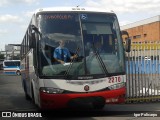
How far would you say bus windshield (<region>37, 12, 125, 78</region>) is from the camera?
1036 cm

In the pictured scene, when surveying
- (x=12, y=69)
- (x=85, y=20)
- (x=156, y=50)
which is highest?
(x=85, y=20)

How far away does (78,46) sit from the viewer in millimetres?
10531

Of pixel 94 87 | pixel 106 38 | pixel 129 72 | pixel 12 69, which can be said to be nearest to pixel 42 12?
pixel 106 38

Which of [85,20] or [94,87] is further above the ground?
[85,20]

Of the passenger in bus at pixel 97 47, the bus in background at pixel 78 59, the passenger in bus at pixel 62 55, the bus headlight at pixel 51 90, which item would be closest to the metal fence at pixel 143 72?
the bus in background at pixel 78 59

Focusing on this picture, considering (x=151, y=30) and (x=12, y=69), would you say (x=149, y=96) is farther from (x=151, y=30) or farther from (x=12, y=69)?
(x=151, y=30)

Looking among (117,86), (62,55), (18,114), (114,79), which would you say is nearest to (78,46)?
(62,55)

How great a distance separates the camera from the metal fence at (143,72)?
14156mm

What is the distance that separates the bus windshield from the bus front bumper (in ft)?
1.89

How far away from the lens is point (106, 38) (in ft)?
35.7

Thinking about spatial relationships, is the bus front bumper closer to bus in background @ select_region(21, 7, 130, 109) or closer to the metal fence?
bus in background @ select_region(21, 7, 130, 109)

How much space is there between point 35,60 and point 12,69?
43391mm

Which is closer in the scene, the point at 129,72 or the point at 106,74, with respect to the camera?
the point at 106,74

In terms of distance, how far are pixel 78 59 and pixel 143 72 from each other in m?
4.82
